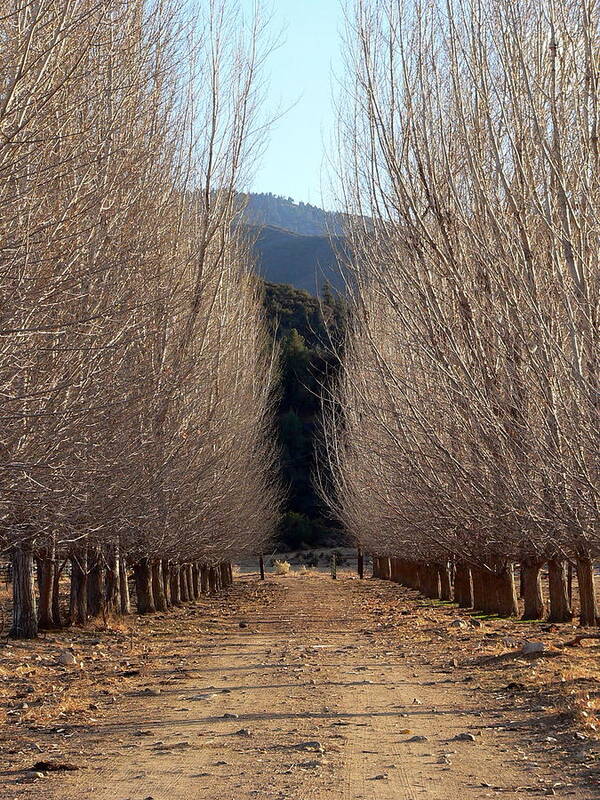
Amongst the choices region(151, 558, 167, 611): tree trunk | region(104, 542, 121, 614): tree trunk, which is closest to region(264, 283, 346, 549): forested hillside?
region(151, 558, 167, 611): tree trunk

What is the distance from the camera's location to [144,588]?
81.1 ft

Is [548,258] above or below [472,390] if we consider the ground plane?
above

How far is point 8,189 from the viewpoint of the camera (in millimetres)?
7219

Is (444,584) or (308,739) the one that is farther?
(444,584)

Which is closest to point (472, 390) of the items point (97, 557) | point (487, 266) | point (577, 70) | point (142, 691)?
point (487, 266)

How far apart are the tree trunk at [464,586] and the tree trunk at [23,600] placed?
12.1 m

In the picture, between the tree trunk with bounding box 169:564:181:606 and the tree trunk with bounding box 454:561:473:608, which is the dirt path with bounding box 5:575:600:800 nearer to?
the tree trunk with bounding box 454:561:473:608

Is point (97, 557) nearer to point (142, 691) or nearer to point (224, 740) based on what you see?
point (142, 691)


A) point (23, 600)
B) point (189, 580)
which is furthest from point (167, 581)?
point (23, 600)

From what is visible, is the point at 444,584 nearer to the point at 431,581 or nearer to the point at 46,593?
the point at 431,581

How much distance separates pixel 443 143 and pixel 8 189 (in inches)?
213

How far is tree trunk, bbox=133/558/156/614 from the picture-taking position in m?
24.7

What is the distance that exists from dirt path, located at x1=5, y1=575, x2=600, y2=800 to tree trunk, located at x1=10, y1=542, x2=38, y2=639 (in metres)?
4.00

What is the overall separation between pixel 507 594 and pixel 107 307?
14239 mm
